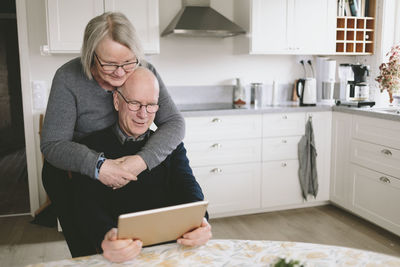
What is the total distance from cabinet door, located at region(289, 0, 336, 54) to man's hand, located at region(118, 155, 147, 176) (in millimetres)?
2547

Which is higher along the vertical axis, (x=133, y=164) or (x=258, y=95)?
(x=258, y=95)

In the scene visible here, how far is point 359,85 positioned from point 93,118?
104 inches

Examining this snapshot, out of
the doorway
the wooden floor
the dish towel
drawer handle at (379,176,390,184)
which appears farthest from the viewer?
the doorway

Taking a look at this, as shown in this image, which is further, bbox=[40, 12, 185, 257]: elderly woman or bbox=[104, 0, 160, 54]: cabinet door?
bbox=[104, 0, 160, 54]: cabinet door

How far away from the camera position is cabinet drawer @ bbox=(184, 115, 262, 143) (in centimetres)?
324

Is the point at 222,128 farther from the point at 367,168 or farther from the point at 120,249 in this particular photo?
the point at 120,249

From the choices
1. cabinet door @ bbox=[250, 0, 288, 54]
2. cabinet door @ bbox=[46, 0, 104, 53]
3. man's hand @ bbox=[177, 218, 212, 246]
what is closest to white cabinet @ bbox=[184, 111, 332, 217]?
cabinet door @ bbox=[250, 0, 288, 54]

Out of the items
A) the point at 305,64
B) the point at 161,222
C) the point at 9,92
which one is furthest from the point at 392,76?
the point at 9,92

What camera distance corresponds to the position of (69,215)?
4.95 feet

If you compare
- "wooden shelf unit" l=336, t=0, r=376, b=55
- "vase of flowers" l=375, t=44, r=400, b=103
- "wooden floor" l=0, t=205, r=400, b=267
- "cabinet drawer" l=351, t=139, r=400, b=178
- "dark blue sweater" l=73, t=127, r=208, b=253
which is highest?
"wooden shelf unit" l=336, t=0, r=376, b=55

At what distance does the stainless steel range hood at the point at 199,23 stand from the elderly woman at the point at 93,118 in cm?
176

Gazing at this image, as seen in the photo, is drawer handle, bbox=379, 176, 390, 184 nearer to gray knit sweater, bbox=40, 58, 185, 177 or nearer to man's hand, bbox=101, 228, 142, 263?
gray knit sweater, bbox=40, 58, 185, 177

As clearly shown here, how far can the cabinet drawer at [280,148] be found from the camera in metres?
3.48

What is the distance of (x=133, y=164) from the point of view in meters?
1.41
